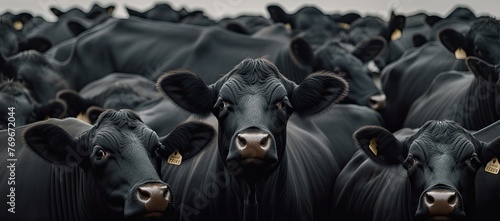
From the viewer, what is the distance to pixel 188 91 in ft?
23.5

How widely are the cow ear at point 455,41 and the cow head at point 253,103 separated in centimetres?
374

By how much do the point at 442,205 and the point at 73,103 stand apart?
436 cm

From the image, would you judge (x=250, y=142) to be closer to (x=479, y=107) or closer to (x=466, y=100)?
(x=479, y=107)

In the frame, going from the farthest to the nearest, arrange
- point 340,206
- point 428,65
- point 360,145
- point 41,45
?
point 41,45
point 428,65
point 340,206
point 360,145

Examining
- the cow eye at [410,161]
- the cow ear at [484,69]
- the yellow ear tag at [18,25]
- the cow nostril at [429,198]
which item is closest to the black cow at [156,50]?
the cow ear at [484,69]

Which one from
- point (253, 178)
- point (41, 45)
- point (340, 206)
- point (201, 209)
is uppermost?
point (253, 178)

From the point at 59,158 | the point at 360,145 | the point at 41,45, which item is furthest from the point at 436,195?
the point at 41,45

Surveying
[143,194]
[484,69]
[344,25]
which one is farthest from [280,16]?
[143,194]

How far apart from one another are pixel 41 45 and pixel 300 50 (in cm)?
534

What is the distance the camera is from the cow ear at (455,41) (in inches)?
420

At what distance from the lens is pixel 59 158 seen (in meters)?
6.63

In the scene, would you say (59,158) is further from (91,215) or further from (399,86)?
(399,86)

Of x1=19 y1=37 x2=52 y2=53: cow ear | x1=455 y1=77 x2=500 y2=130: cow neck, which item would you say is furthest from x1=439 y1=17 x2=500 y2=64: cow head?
x1=19 y1=37 x2=52 y2=53: cow ear

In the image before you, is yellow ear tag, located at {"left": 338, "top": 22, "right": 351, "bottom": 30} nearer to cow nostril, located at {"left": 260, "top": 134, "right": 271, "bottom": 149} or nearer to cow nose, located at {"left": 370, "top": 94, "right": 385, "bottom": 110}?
cow nose, located at {"left": 370, "top": 94, "right": 385, "bottom": 110}
